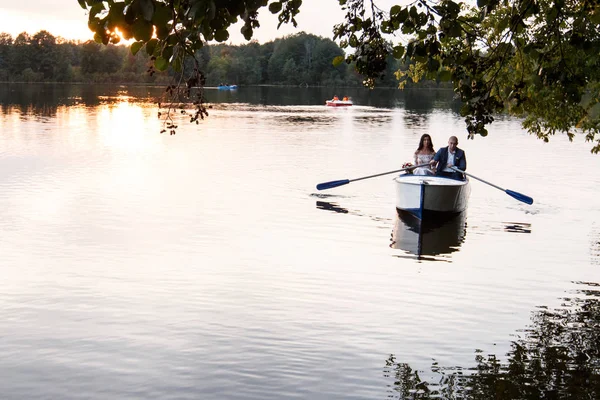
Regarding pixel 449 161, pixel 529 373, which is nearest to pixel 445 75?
pixel 529 373

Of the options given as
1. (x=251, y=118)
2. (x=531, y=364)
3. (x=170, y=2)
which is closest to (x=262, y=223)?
(x=531, y=364)

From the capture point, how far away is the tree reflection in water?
366 inches

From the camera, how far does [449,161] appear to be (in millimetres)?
22422

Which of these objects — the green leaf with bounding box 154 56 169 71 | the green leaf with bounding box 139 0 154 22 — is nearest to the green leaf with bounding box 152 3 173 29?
the green leaf with bounding box 139 0 154 22

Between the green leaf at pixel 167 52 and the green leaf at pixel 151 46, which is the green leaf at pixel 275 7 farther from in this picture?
the green leaf at pixel 151 46

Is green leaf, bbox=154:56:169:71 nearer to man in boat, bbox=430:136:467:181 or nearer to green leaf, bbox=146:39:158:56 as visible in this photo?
green leaf, bbox=146:39:158:56

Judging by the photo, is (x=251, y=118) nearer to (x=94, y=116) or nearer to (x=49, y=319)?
(x=94, y=116)

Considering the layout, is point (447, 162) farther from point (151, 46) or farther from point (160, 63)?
point (151, 46)

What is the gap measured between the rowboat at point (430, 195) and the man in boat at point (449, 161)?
1.20 ft

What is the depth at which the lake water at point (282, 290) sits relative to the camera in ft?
31.9

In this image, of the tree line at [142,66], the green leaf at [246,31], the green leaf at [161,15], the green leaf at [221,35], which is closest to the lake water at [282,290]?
the green leaf at [246,31]

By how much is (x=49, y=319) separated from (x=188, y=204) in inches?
485

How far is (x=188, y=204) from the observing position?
947 inches

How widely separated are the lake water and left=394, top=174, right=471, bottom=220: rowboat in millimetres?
581
